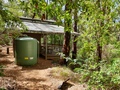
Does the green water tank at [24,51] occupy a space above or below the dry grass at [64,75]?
above

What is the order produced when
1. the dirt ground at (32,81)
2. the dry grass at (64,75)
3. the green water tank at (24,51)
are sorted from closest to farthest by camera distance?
the dirt ground at (32,81) < the dry grass at (64,75) < the green water tank at (24,51)

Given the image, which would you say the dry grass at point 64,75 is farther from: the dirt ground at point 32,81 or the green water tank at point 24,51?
the green water tank at point 24,51

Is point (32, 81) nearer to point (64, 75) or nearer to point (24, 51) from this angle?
point (64, 75)

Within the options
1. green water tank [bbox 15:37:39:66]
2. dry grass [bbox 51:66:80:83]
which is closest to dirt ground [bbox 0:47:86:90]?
dry grass [bbox 51:66:80:83]

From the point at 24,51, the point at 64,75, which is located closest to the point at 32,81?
the point at 64,75

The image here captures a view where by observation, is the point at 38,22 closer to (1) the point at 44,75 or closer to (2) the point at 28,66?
(2) the point at 28,66

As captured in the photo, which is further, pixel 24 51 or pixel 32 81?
pixel 24 51

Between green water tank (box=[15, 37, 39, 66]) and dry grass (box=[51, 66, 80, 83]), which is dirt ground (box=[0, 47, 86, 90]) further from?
green water tank (box=[15, 37, 39, 66])

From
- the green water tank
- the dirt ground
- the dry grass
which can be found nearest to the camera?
the dirt ground

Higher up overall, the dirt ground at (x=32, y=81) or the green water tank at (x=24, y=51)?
the green water tank at (x=24, y=51)

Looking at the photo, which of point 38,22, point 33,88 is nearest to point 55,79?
point 33,88

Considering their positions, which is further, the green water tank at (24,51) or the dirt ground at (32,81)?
the green water tank at (24,51)

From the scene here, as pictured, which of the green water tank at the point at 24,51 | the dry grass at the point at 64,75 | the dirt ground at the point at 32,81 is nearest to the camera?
the dirt ground at the point at 32,81

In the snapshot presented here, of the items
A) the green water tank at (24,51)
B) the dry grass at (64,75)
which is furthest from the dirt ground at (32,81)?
the green water tank at (24,51)
